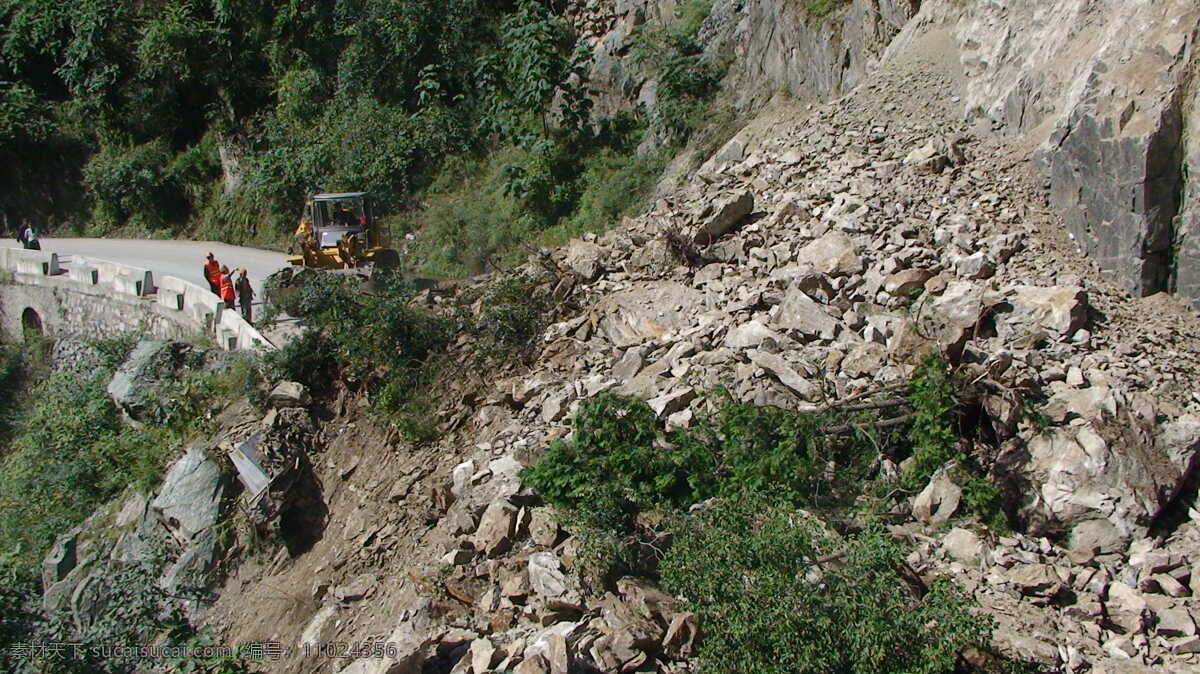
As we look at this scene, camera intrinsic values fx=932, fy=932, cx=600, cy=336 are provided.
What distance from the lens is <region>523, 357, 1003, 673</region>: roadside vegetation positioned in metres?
5.90

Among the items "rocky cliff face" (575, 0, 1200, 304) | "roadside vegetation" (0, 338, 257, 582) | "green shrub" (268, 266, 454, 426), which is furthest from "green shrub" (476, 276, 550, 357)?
"rocky cliff face" (575, 0, 1200, 304)

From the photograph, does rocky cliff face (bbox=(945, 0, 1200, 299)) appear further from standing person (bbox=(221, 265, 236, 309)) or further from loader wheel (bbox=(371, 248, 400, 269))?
standing person (bbox=(221, 265, 236, 309))

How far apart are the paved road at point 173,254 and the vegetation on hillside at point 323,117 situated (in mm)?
1224

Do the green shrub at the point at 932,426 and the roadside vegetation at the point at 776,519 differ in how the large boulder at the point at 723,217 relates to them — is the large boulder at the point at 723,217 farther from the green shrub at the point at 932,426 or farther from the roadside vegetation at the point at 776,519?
the green shrub at the point at 932,426

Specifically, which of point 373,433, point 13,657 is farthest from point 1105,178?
point 13,657

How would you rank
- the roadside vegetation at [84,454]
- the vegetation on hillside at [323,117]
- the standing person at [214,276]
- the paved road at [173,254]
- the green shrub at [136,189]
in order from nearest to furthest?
1. the roadside vegetation at [84,454]
2. the standing person at [214,276]
3. the vegetation on hillside at [323,117]
4. the paved road at [173,254]
5. the green shrub at [136,189]

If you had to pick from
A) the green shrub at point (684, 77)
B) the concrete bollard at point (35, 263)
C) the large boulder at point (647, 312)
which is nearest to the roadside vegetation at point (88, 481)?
the concrete bollard at point (35, 263)

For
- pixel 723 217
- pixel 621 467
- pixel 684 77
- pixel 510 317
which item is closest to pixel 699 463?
pixel 621 467

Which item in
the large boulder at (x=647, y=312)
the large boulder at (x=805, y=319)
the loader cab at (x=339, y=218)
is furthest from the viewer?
the loader cab at (x=339, y=218)

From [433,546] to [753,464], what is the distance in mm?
3030

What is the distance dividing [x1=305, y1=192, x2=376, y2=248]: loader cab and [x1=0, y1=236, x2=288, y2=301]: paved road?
1835 millimetres

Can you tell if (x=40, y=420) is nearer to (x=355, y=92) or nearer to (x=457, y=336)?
(x=457, y=336)

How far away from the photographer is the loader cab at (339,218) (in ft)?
53.2

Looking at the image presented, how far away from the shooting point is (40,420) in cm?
1599
